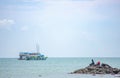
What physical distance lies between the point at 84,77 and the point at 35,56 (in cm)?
9513

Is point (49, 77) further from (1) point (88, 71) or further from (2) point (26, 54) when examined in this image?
(2) point (26, 54)

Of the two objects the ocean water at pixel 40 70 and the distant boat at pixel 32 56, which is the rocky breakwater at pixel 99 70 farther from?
the distant boat at pixel 32 56

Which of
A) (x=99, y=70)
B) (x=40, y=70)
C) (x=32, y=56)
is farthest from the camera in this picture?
(x=32, y=56)

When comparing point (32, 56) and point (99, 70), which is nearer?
point (99, 70)

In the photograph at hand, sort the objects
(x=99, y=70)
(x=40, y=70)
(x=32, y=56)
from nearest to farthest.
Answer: (x=99, y=70) → (x=40, y=70) → (x=32, y=56)

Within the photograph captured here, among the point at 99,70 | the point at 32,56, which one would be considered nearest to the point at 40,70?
the point at 99,70

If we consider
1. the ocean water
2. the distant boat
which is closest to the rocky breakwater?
the ocean water

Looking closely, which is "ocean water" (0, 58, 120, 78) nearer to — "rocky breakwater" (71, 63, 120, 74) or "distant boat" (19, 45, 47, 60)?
"rocky breakwater" (71, 63, 120, 74)

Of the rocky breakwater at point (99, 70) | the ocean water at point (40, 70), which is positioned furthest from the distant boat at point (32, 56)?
the rocky breakwater at point (99, 70)

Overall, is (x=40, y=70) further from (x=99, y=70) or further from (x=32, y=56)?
(x=32, y=56)

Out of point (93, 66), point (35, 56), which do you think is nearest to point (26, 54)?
point (35, 56)

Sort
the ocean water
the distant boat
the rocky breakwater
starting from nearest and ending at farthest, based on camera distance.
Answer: the rocky breakwater
the ocean water
the distant boat

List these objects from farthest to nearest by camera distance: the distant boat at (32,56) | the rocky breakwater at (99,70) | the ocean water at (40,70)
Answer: the distant boat at (32,56) < the ocean water at (40,70) < the rocky breakwater at (99,70)

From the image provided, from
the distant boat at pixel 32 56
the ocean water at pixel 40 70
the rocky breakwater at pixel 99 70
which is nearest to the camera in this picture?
the rocky breakwater at pixel 99 70
